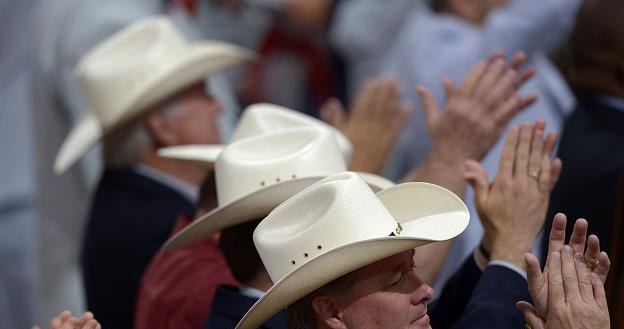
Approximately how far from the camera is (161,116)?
15.2ft

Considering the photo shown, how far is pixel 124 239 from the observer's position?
4379 millimetres

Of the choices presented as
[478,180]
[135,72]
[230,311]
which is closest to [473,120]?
[478,180]

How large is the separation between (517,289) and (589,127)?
105 centimetres

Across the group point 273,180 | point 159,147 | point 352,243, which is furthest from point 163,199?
point 352,243

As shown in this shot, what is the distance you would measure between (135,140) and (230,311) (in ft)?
5.02

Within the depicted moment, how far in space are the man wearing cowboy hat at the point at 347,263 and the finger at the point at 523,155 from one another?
1.17ft

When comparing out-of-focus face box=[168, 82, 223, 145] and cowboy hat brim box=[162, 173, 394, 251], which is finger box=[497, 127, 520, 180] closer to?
cowboy hat brim box=[162, 173, 394, 251]

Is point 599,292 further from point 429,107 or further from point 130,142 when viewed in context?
point 130,142

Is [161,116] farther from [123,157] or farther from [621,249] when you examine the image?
[621,249]

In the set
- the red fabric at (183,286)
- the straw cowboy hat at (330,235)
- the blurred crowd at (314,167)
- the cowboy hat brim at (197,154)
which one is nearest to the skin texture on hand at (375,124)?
the blurred crowd at (314,167)

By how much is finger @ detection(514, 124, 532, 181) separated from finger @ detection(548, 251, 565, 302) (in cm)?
45

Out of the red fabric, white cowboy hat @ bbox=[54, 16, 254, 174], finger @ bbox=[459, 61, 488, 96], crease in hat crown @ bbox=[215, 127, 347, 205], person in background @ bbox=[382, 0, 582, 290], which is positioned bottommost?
person in background @ bbox=[382, 0, 582, 290]

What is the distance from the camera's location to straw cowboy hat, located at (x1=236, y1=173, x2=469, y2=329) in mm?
2797

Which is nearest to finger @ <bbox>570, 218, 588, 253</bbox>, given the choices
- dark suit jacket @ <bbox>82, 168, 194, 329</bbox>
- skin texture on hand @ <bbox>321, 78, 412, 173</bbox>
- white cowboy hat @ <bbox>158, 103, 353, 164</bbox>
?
white cowboy hat @ <bbox>158, 103, 353, 164</bbox>
